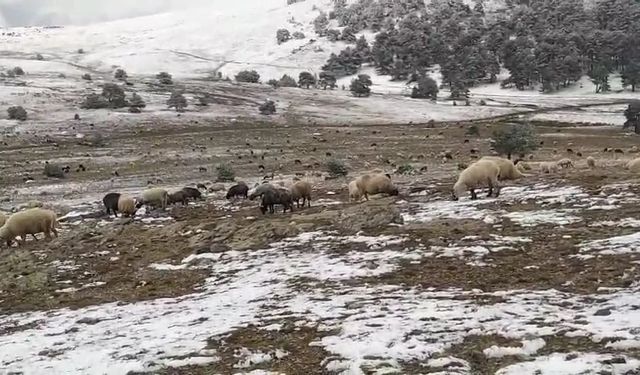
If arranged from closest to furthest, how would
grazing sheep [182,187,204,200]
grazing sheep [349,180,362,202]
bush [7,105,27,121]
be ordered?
grazing sheep [349,180,362,202], grazing sheep [182,187,204,200], bush [7,105,27,121]

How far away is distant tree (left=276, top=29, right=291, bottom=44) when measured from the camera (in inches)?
7092

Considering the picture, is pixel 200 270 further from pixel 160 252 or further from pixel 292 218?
pixel 292 218

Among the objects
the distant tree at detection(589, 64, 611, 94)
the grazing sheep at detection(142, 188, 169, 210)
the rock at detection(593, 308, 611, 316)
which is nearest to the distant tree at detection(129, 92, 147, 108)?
the grazing sheep at detection(142, 188, 169, 210)

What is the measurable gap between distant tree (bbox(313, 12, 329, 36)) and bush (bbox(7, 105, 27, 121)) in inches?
4736

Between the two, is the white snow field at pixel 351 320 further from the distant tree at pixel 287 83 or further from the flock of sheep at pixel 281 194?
the distant tree at pixel 287 83

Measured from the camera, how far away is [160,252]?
Result: 1507 cm

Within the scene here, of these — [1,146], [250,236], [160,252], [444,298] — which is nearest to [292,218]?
[250,236]

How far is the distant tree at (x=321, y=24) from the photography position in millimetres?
180750

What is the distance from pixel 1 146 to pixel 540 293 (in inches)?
2077

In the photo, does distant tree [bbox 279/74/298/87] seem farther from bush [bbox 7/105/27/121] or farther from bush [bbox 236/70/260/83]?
bush [bbox 7/105/27/121]

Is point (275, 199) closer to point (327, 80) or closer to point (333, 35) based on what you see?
point (327, 80)

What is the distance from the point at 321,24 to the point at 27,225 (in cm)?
17509

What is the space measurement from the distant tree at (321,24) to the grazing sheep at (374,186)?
539ft

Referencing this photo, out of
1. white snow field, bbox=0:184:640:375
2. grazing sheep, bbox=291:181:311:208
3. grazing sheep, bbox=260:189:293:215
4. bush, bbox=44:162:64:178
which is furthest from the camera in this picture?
bush, bbox=44:162:64:178
